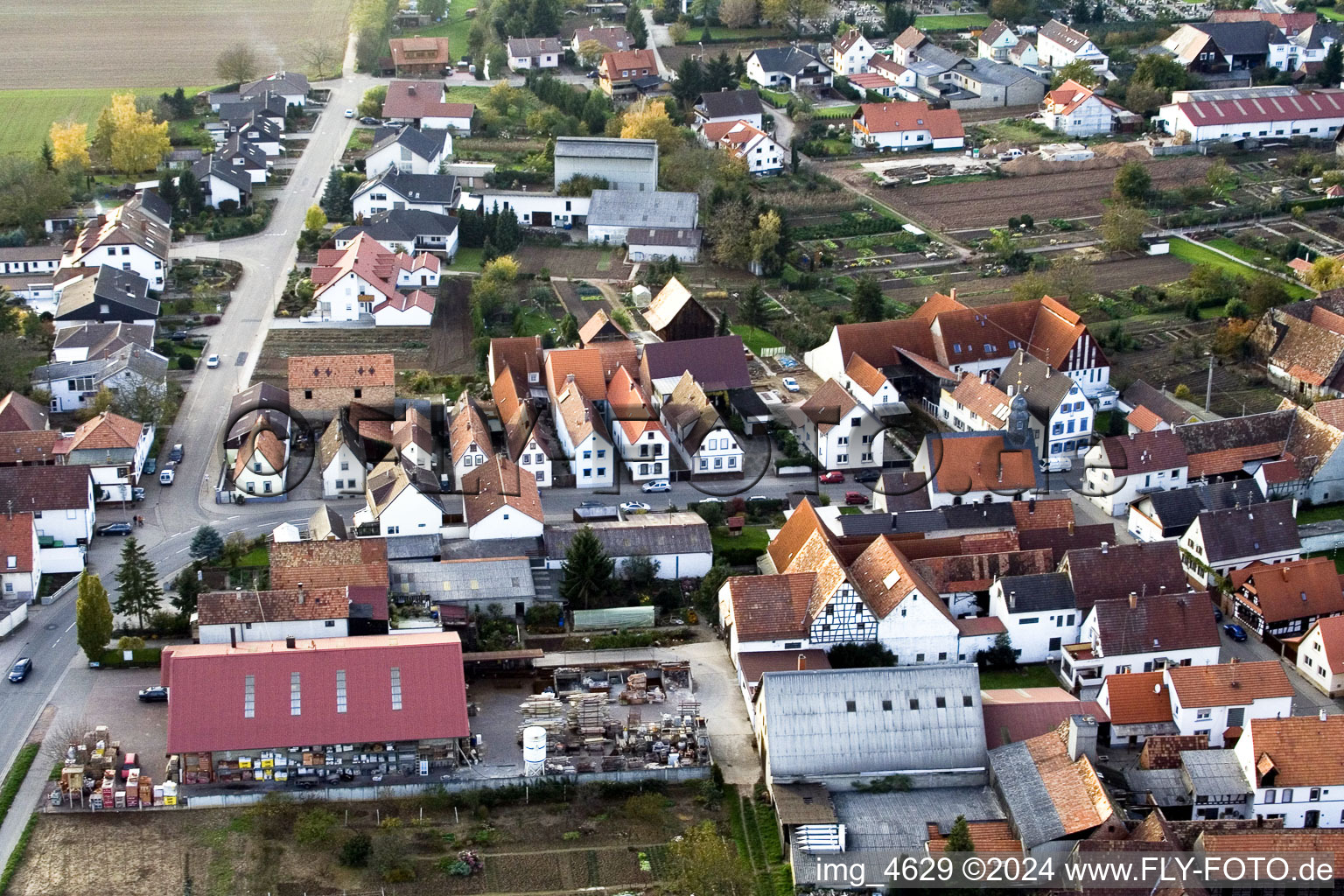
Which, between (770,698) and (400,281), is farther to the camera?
(400,281)

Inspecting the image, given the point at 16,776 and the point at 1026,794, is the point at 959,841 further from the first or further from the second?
the point at 16,776

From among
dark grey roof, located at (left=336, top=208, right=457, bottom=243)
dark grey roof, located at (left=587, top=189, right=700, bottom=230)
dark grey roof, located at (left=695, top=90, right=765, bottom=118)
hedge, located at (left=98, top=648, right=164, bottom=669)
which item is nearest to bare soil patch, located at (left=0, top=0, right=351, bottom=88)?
dark grey roof, located at (left=695, top=90, right=765, bottom=118)

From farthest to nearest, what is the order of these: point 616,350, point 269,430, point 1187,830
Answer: point 616,350 < point 269,430 < point 1187,830

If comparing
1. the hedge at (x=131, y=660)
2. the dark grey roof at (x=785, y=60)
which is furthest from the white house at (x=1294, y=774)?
the dark grey roof at (x=785, y=60)

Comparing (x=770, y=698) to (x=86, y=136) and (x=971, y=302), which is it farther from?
(x=86, y=136)

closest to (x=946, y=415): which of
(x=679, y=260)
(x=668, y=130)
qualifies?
(x=679, y=260)

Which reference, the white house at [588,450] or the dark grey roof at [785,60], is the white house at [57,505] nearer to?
the white house at [588,450]
